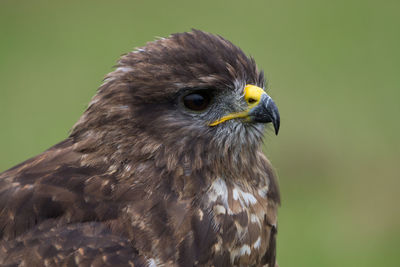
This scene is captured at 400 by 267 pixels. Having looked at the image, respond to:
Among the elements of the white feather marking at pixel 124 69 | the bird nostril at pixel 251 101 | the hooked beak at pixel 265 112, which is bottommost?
the hooked beak at pixel 265 112

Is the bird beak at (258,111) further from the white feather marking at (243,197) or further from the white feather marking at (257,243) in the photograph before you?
the white feather marking at (257,243)

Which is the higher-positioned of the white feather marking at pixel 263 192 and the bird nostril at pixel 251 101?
the bird nostril at pixel 251 101

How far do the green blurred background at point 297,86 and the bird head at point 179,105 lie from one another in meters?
4.26

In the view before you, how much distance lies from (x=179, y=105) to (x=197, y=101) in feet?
0.32

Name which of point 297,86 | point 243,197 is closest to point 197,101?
point 243,197

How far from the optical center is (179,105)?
4668 mm

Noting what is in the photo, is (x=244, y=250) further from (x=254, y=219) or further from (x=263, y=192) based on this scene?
(x=263, y=192)

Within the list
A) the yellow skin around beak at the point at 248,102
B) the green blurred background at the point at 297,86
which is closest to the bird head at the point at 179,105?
the yellow skin around beak at the point at 248,102

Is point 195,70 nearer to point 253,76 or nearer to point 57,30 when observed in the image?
point 253,76

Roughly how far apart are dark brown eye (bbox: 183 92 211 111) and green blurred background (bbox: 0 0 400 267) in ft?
14.2

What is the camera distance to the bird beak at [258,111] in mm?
4667

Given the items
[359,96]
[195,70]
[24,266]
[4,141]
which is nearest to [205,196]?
[195,70]

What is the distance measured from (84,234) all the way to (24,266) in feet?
1.06

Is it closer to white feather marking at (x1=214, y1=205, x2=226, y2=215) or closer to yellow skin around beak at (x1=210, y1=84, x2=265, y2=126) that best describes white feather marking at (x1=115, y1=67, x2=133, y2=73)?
yellow skin around beak at (x1=210, y1=84, x2=265, y2=126)
